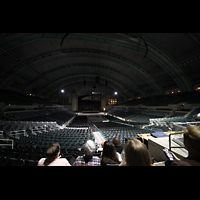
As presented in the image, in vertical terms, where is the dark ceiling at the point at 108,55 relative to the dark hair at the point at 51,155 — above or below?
→ above

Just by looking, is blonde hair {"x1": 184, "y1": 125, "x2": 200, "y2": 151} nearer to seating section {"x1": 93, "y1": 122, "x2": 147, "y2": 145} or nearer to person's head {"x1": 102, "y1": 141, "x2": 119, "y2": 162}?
person's head {"x1": 102, "y1": 141, "x2": 119, "y2": 162}

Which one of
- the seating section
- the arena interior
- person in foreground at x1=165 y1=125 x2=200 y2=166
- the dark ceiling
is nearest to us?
person in foreground at x1=165 y1=125 x2=200 y2=166

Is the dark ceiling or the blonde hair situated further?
the dark ceiling

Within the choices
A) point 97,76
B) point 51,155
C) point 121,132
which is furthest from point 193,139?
point 97,76

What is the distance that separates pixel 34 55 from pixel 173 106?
28.8 m

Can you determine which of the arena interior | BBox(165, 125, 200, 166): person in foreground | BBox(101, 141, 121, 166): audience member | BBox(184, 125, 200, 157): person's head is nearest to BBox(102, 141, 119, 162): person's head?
BBox(101, 141, 121, 166): audience member

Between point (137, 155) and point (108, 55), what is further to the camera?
point (108, 55)

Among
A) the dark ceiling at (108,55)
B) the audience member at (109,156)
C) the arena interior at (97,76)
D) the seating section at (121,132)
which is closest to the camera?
the audience member at (109,156)

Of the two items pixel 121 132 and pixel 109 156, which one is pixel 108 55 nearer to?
pixel 121 132

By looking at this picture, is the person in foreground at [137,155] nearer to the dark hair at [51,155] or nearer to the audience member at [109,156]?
the audience member at [109,156]

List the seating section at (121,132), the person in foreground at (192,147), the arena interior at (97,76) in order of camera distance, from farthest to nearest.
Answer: the arena interior at (97,76) < the seating section at (121,132) < the person in foreground at (192,147)

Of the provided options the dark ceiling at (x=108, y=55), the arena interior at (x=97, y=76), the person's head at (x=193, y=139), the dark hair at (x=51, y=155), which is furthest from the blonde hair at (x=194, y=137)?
the dark ceiling at (x=108, y=55)
